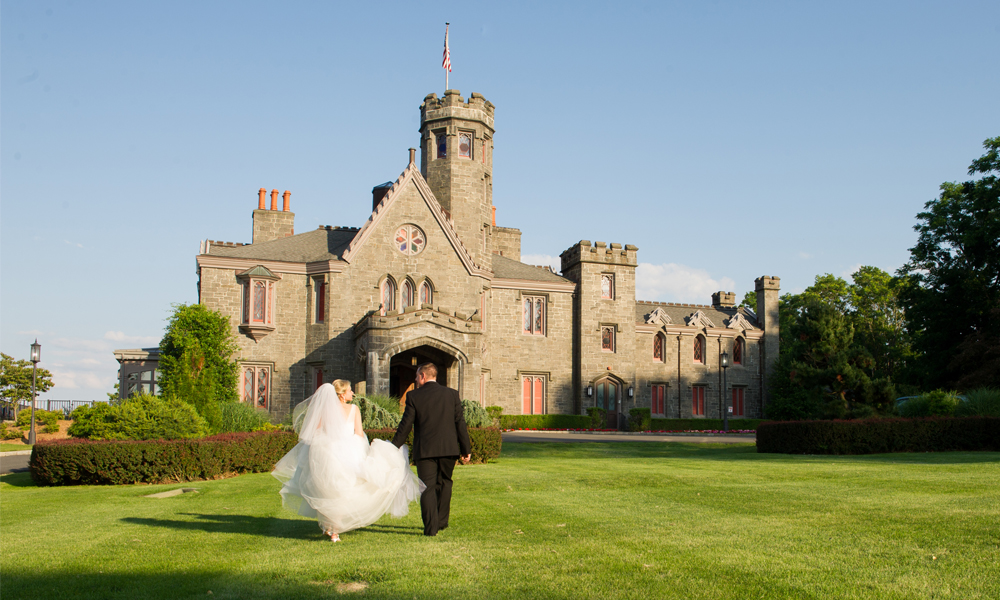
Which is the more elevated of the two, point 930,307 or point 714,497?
point 930,307

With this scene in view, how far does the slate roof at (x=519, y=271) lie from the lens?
1738 inches

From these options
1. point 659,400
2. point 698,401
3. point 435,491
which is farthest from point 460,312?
point 435,491

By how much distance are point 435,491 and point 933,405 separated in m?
22.2

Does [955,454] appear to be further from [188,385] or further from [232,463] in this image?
[188,385]

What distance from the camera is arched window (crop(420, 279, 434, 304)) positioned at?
129 ft

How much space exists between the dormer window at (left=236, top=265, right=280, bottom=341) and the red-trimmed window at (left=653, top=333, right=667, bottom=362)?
24.3 metres

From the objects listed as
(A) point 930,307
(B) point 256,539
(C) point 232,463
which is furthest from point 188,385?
(A) point 930,307

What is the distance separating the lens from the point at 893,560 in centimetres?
707

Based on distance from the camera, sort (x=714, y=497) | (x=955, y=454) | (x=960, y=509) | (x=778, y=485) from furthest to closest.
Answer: (x=955, y=454) < (x=778, y=485) < (x=714, y=497) < (x=960, y=509)

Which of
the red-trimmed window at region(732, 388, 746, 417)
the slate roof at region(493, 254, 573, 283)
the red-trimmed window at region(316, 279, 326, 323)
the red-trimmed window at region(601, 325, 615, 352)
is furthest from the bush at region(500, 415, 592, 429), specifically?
the red-trimmed window at region(732, 388, 746, 417)

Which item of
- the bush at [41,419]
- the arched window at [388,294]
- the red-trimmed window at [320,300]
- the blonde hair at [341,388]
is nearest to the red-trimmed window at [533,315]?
the arched window at [388,294]

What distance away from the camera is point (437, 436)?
934 cm

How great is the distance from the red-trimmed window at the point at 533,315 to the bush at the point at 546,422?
4.91 m

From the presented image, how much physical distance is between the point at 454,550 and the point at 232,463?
12.4 metres
